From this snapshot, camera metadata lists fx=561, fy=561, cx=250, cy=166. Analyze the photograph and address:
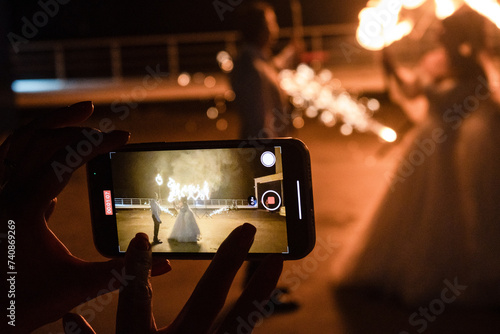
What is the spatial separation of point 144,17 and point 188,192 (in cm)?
1923

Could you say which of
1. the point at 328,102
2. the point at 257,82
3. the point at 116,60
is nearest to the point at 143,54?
the point at 116,60

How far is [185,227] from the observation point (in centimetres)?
121

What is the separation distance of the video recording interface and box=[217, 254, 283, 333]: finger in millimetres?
419

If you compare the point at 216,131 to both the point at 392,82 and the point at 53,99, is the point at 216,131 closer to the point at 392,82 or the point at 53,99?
the point at 53,99

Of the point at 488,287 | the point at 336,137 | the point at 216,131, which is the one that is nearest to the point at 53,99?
the point at 216,131

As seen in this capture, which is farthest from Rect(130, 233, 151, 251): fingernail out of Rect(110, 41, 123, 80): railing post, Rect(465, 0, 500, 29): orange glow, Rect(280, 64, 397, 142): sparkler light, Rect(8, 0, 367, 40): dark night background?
Rect(8, 0, 367, 40): dark night background

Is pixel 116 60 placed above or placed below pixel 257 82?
above

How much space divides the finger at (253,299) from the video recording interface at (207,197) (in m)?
0.42

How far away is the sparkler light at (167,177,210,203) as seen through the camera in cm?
120

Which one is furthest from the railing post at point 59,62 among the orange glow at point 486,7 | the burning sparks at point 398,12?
the orange glow at point 486,7

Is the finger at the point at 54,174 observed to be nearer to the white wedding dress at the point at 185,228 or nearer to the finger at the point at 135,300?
the finger at the point at 135,300

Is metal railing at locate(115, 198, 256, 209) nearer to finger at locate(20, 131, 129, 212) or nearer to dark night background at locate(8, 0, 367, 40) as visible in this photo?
finger at locate(20, 131, 129, 212)

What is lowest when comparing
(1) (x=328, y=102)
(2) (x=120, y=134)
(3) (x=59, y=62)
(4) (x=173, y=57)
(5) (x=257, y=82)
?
(2) (x=120, y=134)

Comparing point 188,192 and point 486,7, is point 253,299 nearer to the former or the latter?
point 188,192
